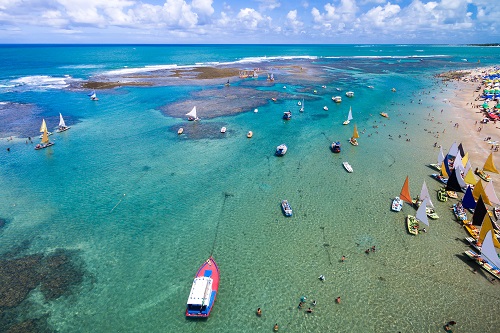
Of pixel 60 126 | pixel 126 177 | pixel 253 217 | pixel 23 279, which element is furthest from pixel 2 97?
pixel 253 217

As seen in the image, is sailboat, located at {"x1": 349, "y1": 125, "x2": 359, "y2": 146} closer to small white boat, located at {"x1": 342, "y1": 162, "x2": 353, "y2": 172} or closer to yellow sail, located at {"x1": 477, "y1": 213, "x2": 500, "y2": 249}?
small white boat, located at {"x1": 342, "y1": 162, "x2": 353, "y2": 172}

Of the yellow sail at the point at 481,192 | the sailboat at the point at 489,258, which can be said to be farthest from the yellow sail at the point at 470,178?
the sailboat at the point at 489,258

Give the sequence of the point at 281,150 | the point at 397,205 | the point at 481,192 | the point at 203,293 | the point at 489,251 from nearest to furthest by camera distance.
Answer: the point at 203,293
the point at 489,251
the point at 481,192
the point at 397,205
the point at 281,150

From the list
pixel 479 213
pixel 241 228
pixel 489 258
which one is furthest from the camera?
pixel 241 228

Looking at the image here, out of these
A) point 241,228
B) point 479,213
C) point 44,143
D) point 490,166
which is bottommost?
point 241,228

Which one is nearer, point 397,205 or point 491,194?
point 491,194

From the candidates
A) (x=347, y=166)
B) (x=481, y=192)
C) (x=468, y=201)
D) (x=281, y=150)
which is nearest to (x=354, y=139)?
(x=347, y=166)

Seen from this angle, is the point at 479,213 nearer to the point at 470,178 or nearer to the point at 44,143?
the point at 470,178
